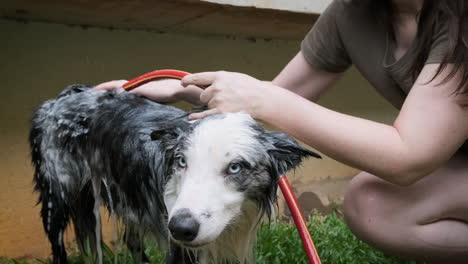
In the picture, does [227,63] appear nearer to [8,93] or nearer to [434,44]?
[8,93]

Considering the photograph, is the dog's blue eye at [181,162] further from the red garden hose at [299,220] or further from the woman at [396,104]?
the red garden hose at [299,220]

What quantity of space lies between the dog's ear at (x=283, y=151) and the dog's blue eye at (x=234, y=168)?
149 mm

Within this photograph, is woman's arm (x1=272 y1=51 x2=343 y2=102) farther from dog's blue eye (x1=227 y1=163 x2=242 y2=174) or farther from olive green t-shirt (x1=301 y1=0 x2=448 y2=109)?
dog's blue eye (x1=227 y1=163 x2=242 y2=174)

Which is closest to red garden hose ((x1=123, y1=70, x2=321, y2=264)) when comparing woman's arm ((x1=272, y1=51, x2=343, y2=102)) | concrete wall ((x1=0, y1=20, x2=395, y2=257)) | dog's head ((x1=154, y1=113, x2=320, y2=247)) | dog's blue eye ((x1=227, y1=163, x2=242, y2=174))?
dog's head ((x1=154, y1=113, x2=320, y2=247))

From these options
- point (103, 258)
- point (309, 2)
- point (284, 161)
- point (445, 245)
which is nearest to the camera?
point (284, 161)

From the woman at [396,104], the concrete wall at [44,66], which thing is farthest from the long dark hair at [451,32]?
the concrete wall at [44,66]

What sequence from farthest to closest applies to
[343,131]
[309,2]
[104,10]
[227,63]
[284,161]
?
1. [227,63]
2. [309,2]
3. [104,10]
4. [284,161]
5. [343,131]

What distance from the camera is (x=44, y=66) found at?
315 cm

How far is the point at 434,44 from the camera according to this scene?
1.64 m

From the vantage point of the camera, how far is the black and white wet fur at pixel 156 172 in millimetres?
1617

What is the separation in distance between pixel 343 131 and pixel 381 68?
1.79 ft

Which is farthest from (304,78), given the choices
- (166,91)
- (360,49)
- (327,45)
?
(166,91)

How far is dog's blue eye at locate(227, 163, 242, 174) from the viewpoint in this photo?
1.65 m

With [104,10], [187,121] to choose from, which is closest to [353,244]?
[187,121]
